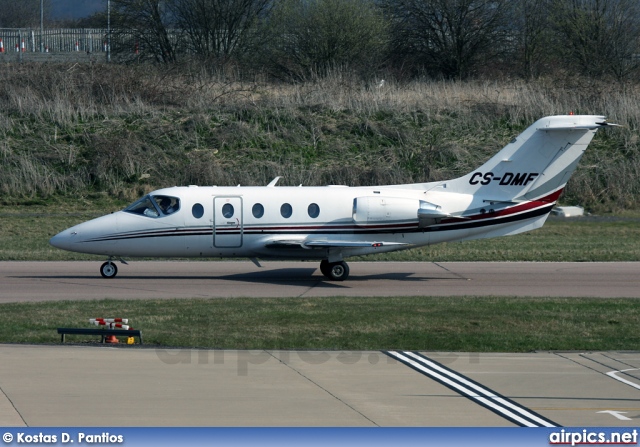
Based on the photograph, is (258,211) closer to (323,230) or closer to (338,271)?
(323,230)

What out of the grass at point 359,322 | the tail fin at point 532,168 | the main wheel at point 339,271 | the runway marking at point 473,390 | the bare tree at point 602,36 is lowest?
the runway marking at point 473,390

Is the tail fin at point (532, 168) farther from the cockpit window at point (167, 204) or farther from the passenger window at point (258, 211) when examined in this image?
the cockpit window at point (167, 204)

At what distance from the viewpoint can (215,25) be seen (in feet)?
180

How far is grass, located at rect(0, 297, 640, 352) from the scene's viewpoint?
50.7 ft

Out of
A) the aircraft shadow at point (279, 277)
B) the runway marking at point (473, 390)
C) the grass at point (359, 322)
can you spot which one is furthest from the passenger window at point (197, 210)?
the runway marking at point (473, 390)

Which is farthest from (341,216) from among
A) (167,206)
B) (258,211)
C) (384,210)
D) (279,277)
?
(167,206)

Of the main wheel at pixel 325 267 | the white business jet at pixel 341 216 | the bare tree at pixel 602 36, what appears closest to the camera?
the white business jet at pixel 341 216

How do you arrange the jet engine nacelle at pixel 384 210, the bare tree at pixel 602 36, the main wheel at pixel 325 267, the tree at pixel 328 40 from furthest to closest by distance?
the tree at pixel 328 40 → the bare tree at pixel 602 36 → the main wheel at pixel 325 267 → the jet engine nacelle at pixel 384 210

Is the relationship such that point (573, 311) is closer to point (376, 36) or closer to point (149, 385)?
point (149, 385)

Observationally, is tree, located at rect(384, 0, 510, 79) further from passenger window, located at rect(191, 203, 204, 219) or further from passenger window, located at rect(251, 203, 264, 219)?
passenger window, located at rect(191, 203, 204, 219)

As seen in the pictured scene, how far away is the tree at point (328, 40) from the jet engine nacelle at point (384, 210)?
30.1m

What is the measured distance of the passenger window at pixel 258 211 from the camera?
23.2m

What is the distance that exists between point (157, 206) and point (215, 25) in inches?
1312

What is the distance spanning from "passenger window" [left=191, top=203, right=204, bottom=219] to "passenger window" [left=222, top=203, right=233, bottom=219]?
54 centimetres
